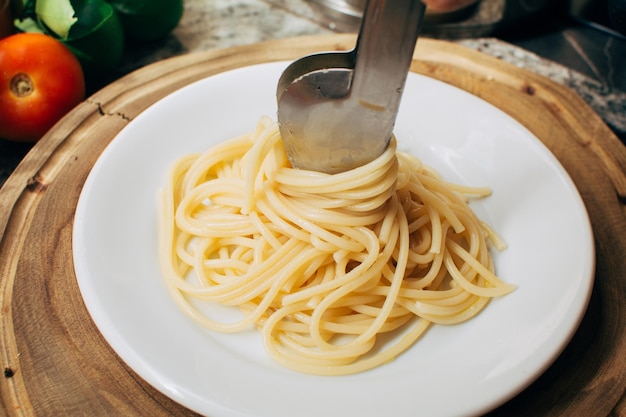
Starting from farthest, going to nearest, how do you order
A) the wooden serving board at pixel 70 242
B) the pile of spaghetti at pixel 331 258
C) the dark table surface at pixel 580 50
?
the dark table surface at pixel 580 50 → the pile of spaghetti at pixel 331 258 → the wooden serving board at pixel 70 242

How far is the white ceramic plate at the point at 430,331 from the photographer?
161 centimetres

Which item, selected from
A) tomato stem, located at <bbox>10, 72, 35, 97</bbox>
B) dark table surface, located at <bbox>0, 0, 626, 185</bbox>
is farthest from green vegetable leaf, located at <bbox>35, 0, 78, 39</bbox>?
dark table surface, located at <bbox>0, 0, 626, 185</bbox>

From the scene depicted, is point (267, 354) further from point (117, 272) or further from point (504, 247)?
point (504, 247)

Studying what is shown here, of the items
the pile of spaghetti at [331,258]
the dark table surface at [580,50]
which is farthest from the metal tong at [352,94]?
the dark table surface at [580,50]

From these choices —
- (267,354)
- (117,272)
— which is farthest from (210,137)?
(267,354)

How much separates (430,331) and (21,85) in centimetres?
214

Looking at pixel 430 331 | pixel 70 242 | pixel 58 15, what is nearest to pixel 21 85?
pixel 58 15

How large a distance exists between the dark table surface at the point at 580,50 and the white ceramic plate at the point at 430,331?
1277 mm

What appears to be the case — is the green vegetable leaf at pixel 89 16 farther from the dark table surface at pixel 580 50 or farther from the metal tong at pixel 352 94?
the metal tong at pixel 352 94

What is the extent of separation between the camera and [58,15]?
112 inches

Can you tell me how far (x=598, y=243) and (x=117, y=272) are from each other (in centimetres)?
177

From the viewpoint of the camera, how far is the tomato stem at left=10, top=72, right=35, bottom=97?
264 centimetres

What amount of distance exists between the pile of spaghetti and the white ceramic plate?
0.07 m

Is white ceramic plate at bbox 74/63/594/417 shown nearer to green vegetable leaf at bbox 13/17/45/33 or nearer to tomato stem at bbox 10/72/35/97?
tomato stem at bbox 10/72/35/97
